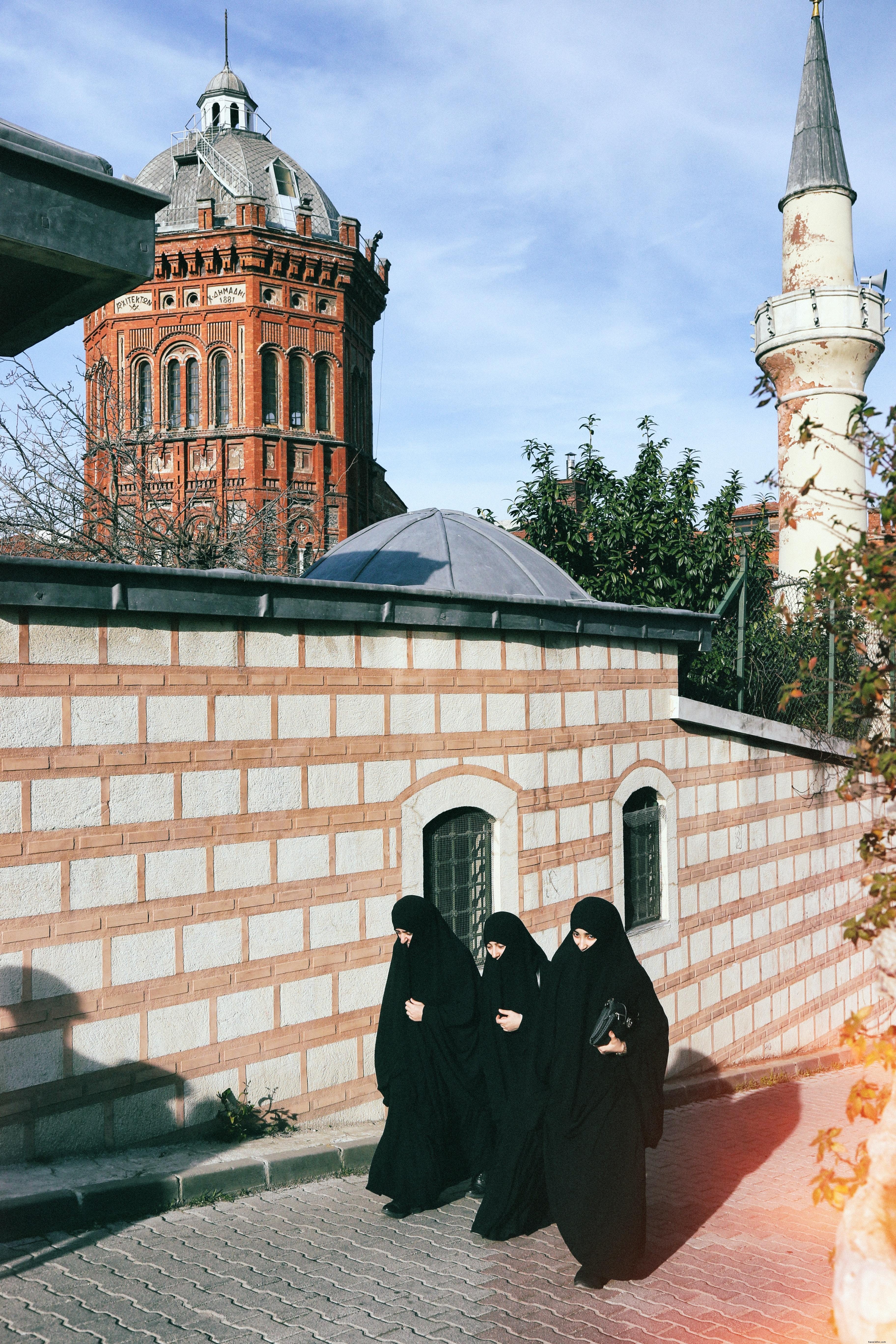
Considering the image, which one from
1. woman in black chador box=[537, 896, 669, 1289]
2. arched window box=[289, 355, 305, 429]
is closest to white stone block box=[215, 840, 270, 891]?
woman in black chador box=[537, 896, 669, 1289]

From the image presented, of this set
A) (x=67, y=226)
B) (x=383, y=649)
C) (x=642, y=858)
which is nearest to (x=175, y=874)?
(x=383, y=649)

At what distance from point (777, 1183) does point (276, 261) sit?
31416 mm

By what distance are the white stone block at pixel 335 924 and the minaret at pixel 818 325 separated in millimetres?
13526

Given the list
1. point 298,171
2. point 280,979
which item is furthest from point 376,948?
point 298,171

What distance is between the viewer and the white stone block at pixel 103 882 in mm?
5465

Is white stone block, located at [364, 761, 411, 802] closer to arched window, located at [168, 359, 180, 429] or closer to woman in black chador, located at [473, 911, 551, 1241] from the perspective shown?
woman in black chador, located at [473, 911, 551, 1241]

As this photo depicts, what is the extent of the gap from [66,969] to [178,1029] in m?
0.77

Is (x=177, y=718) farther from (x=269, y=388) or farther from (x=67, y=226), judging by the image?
(x=269, y=388)

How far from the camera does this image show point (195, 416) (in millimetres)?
33031

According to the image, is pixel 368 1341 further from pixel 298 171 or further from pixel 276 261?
pixel 298 171

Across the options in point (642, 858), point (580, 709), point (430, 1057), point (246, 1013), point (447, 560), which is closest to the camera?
point (430, 1057)

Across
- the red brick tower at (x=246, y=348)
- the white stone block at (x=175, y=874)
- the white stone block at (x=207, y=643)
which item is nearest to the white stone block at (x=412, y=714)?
the white stone block at (x=207, y=643)

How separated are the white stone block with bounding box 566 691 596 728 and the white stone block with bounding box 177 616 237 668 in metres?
3.10

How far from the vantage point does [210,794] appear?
6047mm
